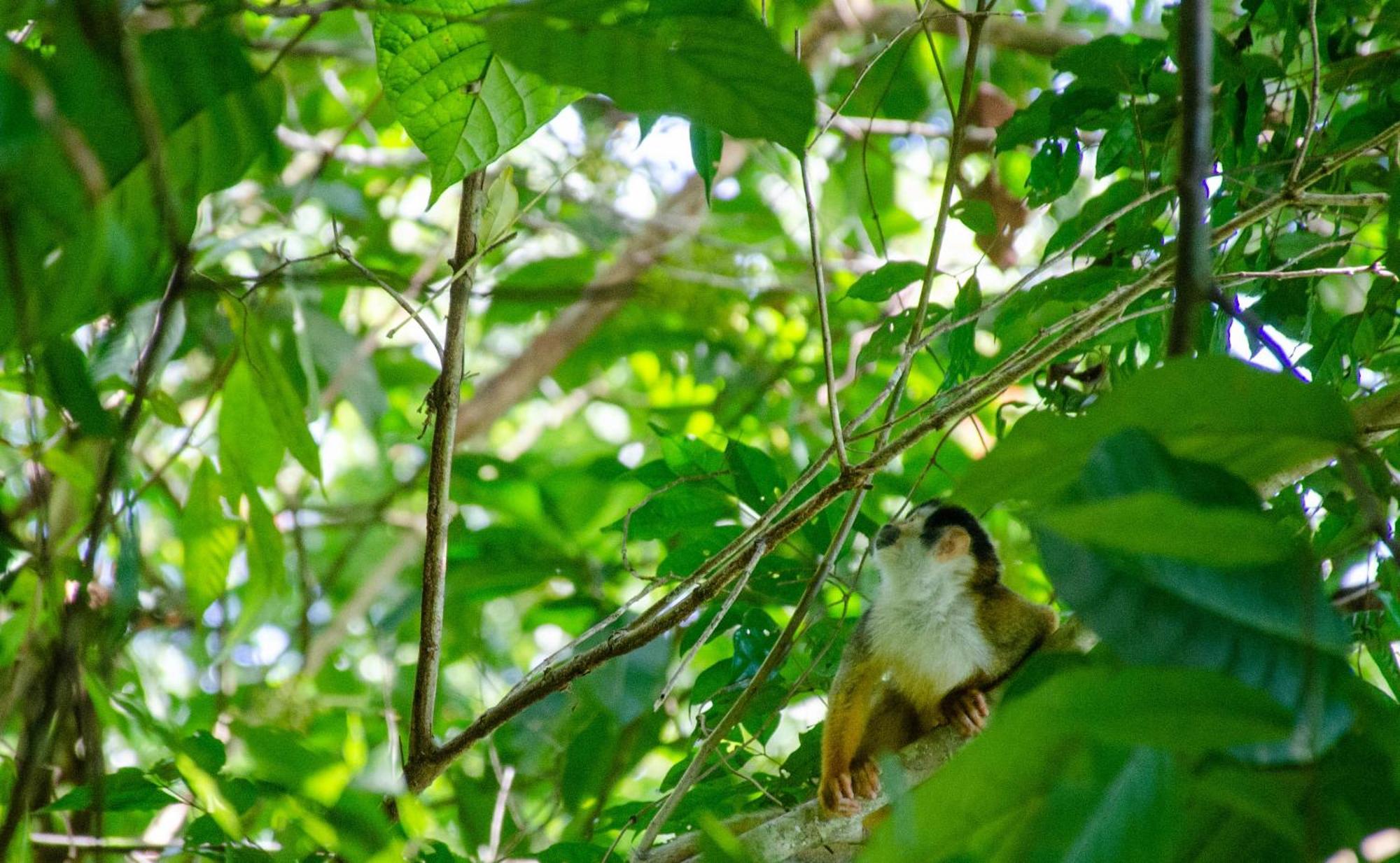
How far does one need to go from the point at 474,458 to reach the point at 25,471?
3.54 feet

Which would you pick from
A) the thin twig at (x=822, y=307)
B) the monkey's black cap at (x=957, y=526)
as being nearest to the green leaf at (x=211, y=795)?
the thin twig at (x=822, y=307)

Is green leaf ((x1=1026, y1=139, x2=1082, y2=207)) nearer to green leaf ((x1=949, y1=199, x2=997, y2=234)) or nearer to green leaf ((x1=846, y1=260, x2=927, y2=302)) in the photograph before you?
green leaf ((x1=949, y1=199, x2=997, y2=234))

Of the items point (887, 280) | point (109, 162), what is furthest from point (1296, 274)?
point (109, 162)

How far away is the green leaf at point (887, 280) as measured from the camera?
7.02 feet

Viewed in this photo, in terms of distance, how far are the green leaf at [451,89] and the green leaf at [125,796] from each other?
1.05 m

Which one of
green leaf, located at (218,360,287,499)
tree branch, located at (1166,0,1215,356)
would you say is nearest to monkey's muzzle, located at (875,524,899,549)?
green leaf, located at (218,360,287,499)

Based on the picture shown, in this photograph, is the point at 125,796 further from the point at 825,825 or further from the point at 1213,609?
the point at 1213,609

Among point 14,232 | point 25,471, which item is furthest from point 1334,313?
point 25,471

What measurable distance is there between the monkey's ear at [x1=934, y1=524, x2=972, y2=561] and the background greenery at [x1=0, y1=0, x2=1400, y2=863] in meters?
0.21

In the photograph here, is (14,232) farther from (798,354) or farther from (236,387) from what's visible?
(798,354)

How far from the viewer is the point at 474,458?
3.19 meters

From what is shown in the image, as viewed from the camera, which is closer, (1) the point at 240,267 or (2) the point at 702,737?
(2) the point at 702,737

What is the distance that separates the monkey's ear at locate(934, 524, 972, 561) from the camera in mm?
2836

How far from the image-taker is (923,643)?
8.77ft
